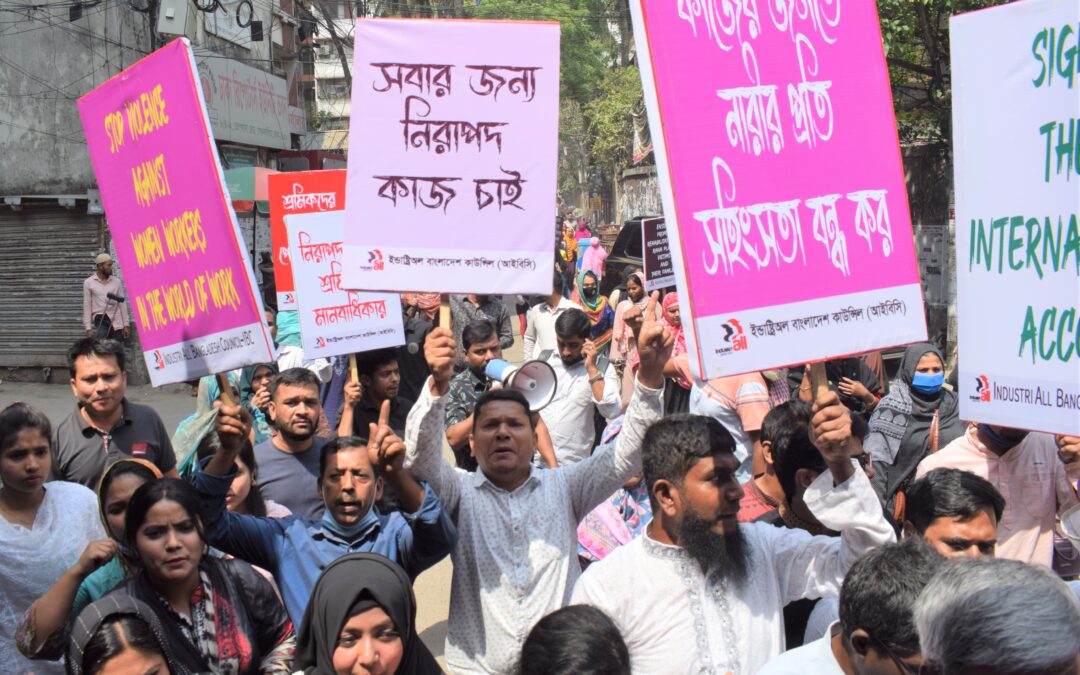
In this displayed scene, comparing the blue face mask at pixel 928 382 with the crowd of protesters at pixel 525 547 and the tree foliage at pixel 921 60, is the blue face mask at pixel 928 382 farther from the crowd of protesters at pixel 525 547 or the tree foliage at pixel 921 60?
the tree foliage at pixel 921 60

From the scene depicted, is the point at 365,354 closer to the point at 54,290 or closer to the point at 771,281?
the point at 771,281

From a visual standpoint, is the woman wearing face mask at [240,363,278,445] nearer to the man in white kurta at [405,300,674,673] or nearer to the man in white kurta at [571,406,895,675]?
the man in white kurta at [405,300,674,673]

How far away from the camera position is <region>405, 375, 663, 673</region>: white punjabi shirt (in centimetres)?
356

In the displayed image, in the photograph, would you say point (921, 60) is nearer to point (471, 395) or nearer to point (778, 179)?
point (471, 395)

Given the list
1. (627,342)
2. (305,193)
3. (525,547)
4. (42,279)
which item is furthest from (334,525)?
(42,279)

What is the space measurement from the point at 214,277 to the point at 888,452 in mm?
3348

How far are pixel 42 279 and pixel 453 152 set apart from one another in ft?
51.4

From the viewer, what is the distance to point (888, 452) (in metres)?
5.46

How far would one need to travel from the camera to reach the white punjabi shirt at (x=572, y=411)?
20.5 feet

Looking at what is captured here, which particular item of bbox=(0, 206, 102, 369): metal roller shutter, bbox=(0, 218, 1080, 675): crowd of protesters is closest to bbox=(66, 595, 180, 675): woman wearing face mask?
bbox=(0, 218, 1080, 675): crowd of protesters

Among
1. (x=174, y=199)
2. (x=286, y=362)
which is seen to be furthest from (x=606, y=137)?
(x=174, y=199)

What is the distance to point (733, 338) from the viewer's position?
324 centimetres

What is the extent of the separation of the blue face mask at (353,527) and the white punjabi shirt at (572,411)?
247 cm

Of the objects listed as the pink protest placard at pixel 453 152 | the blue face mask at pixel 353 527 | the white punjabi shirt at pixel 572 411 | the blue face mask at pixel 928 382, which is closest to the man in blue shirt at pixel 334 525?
the blue face mask at pixel 353 527
